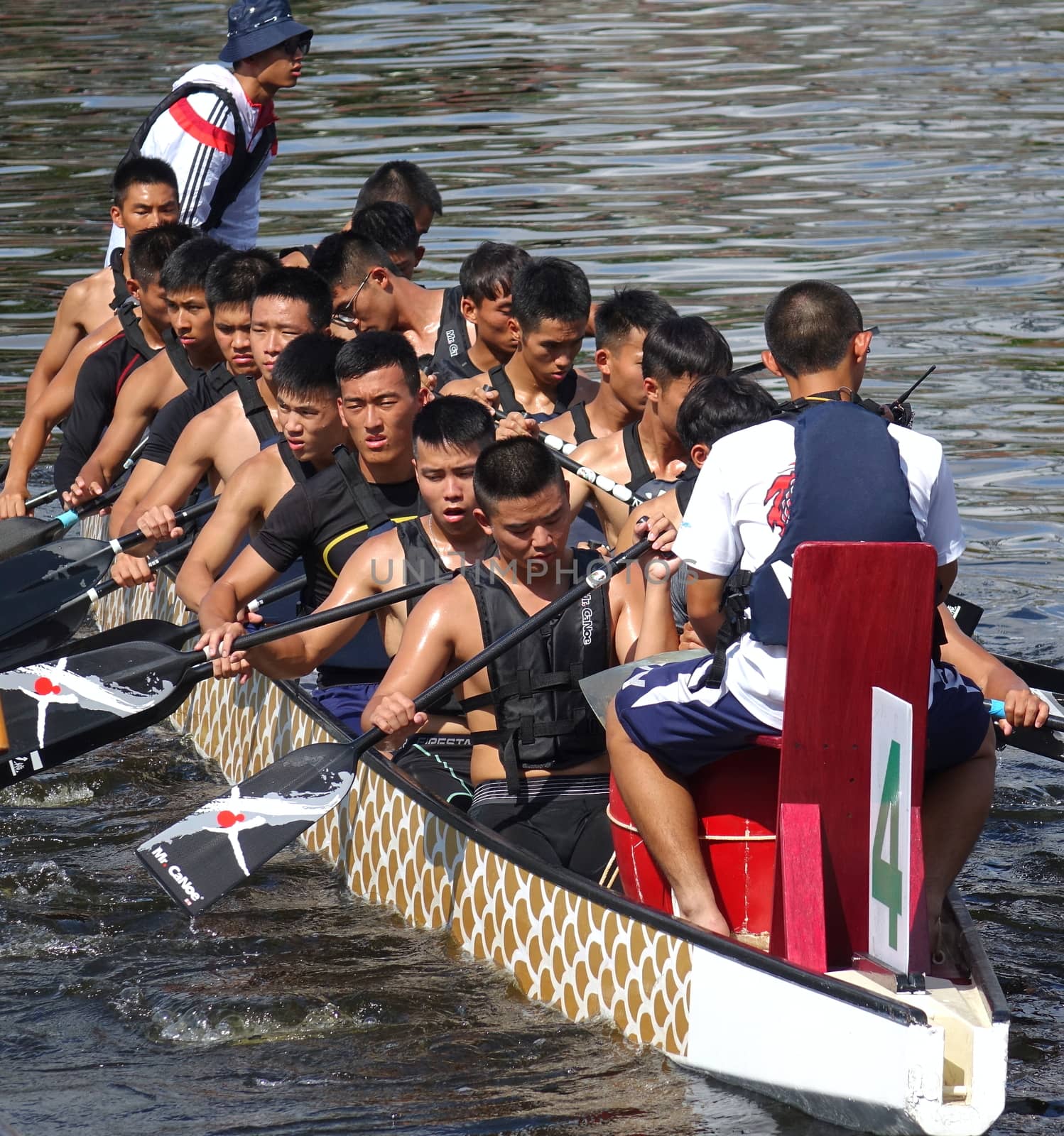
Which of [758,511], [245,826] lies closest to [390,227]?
[245,826]

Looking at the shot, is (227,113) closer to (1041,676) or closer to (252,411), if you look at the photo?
(252,411)

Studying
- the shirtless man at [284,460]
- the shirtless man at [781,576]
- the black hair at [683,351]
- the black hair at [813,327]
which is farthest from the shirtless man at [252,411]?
the black hair at [813,327]

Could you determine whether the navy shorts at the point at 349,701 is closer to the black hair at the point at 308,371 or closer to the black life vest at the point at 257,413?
the black hair at the point at 308,371

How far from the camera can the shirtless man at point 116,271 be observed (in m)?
9.36

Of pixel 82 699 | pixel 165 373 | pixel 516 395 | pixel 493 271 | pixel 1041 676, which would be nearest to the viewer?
pixel 1041 676

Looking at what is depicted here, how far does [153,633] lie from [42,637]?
912mm

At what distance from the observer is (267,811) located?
575cm

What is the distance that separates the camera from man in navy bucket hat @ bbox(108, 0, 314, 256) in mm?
9570

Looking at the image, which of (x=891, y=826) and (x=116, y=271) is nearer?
(x=891, y=826)

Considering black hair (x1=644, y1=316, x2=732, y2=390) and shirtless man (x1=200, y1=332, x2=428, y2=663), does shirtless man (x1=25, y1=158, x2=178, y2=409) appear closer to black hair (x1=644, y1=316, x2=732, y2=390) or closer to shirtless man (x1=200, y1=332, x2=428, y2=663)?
shirtless man (x1=200, y1=332, x2=428, y2=663)

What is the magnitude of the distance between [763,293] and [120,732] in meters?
10.0

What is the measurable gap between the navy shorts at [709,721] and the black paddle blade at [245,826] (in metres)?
1.33

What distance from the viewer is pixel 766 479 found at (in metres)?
4.41

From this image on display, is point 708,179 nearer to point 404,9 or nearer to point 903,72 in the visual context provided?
point 903,72
